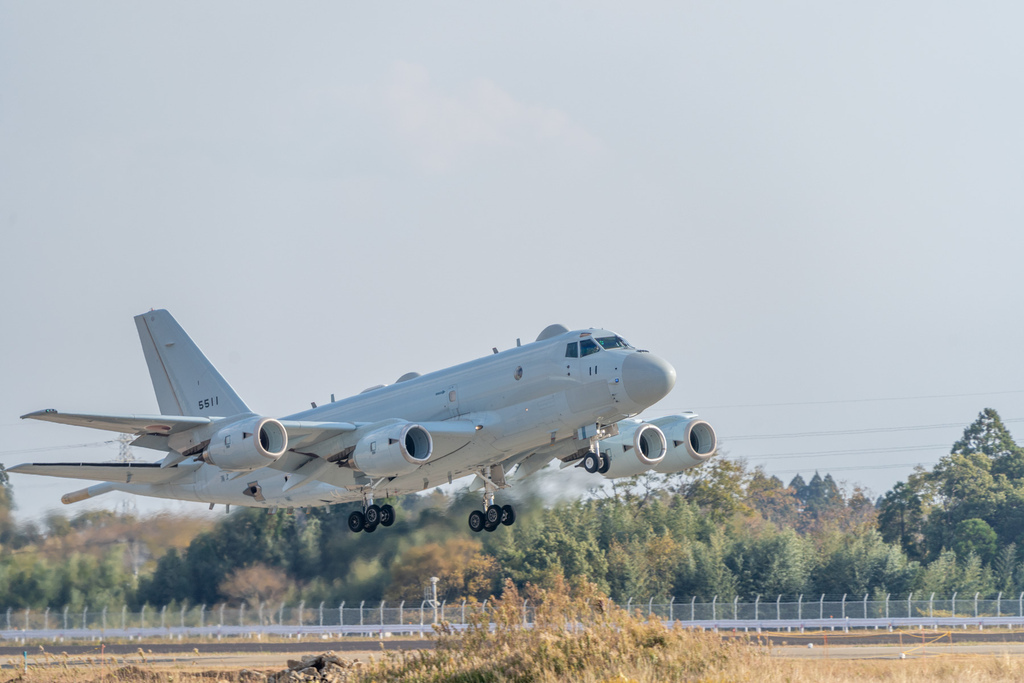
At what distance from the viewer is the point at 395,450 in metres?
28.9

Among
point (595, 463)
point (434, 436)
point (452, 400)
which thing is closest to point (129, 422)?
point (434, 436)

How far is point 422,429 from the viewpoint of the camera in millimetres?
29359

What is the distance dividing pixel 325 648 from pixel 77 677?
14.8 m

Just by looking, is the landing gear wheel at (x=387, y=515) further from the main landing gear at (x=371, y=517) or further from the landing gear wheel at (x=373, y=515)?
the landing gear wheel at (x=373, y=515)

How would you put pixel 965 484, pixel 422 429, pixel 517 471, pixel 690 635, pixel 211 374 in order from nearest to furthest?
pixel 690 635, pixel 422 429, pixel 517 471, pixel 211 374, pixel 965 484

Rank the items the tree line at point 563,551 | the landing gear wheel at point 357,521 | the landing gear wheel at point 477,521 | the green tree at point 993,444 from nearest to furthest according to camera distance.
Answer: the landing gear wheel at point 477,521 < the landing gear wheel at point 357,521 < the tree line at point 563,551 < the green tree at point 993,444

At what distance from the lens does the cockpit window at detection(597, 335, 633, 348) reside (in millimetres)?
28766

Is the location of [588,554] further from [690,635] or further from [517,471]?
[690,635]

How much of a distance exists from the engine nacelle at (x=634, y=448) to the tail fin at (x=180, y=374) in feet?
39.9

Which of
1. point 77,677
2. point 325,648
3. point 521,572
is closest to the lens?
point 77,677

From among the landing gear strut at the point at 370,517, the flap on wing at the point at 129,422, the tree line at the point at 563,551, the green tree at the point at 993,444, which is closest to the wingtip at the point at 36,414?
the flap on wing at the point at 129,422

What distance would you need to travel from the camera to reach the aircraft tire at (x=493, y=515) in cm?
3309

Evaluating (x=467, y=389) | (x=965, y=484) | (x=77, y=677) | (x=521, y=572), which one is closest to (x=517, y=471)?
(x=467, y=389)

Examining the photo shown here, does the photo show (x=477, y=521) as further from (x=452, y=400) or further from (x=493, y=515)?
(x=452, y=400)
